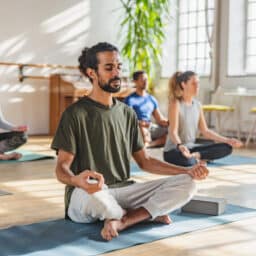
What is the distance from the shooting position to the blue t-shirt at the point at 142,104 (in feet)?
18.6

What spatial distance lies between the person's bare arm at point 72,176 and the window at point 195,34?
6.01 metres

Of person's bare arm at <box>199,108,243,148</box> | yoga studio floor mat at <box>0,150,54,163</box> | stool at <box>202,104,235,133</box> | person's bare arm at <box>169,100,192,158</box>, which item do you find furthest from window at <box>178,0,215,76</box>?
person's bare arm at <box>169,100,192,158</box>

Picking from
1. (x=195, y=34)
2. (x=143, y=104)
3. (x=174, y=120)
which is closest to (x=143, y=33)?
(x=195, y=34)

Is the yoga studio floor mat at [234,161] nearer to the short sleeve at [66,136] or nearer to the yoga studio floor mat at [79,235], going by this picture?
the yoga studio floor mat at [79,235]

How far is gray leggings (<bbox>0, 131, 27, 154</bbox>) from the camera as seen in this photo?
500 cm

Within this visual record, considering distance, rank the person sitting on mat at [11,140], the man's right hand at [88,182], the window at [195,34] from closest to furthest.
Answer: the man's right hand at [88,182], the person sitting on mat at [11,140], the window at [195,34]

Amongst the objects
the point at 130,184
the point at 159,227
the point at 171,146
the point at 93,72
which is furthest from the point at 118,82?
the point at 171,146

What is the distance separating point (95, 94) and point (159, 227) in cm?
70

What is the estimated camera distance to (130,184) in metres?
2.67

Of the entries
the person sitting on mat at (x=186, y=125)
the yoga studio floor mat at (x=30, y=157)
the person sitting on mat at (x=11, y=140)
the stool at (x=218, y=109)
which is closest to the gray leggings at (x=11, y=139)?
the person sitting on mat at (x=11, y=140)

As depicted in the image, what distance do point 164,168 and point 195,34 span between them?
6.34 meters

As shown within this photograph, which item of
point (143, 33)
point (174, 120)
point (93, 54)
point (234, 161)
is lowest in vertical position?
point (234, 161)

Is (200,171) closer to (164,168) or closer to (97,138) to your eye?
(164,168)

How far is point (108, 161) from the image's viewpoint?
260 centimetres
